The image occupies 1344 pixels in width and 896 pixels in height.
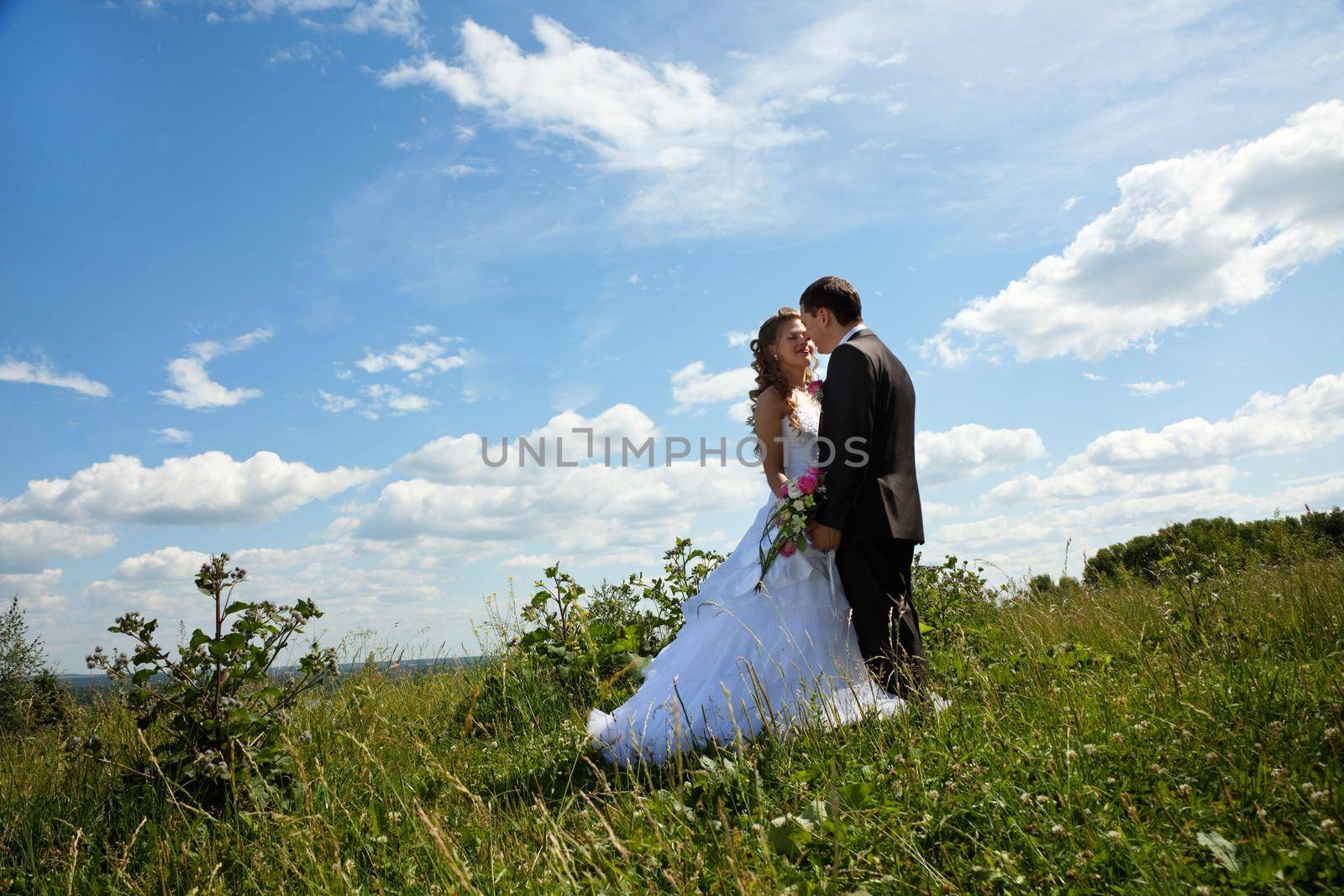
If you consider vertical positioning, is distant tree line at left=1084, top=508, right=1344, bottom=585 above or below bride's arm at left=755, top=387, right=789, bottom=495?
below

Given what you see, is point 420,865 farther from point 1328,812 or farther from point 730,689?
point 1328,812

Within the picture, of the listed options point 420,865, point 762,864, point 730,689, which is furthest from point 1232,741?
point 420,865

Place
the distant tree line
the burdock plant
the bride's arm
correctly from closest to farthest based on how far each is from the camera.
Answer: the burdock plant → the bride's arm → the distant tree line

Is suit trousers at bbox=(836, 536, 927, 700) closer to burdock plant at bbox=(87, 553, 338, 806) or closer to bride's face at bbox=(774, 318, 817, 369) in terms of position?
bride's face at bbox=(774, 318, 817, 369)

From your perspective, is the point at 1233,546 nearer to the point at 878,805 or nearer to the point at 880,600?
the point at 880,600

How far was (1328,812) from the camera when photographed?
252cm

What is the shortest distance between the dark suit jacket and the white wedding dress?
0.43m

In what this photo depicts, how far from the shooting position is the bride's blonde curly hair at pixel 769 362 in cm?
618

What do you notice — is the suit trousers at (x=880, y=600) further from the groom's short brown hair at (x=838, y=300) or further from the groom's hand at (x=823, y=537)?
the groom's short brown hair at (x=838, y=300)

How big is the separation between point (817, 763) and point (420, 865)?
6.46 ft

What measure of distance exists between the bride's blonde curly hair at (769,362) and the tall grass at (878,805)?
7.93ft

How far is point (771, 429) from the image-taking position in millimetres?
5973

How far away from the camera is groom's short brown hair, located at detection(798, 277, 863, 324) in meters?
5.67

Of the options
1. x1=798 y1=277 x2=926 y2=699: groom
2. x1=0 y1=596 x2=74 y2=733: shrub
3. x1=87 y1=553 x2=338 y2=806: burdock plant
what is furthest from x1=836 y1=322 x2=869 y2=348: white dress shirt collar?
x1=0 y1=596 x2=74 y2=733: shrub
